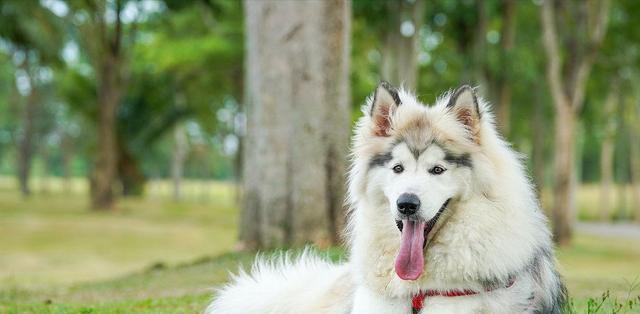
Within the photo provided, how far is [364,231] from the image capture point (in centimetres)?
519

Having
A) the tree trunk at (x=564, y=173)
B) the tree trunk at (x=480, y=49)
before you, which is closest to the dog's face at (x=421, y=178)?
the tree trunk at (x=564, y=173)

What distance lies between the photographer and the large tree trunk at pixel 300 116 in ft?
37.2

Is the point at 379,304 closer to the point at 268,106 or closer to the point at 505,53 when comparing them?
the point at 268,106

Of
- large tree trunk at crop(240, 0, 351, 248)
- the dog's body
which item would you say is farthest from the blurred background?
the dog's body

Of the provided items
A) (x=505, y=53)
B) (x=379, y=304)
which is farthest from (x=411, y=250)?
(x=505, y=53)

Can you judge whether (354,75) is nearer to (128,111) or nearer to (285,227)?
(128,111)

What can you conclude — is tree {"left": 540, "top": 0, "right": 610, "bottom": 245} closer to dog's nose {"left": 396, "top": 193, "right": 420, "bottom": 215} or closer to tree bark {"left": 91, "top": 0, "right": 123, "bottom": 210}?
tree bark {"left": 91, "top": 0, "right": 123, "bottom": 210}

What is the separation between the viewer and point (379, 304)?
196 inches

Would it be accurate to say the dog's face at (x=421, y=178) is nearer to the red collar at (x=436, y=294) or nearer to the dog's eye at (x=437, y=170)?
the dog's eye at (x=437, y=170)

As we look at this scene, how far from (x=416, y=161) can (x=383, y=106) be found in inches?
20.0

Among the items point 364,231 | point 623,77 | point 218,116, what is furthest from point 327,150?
point 218,116

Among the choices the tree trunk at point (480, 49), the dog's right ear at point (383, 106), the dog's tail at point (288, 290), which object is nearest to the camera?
the dog's right ear at point (383, 106)

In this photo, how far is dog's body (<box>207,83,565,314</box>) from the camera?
15.7 ft

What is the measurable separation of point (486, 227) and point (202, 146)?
72.4 m
